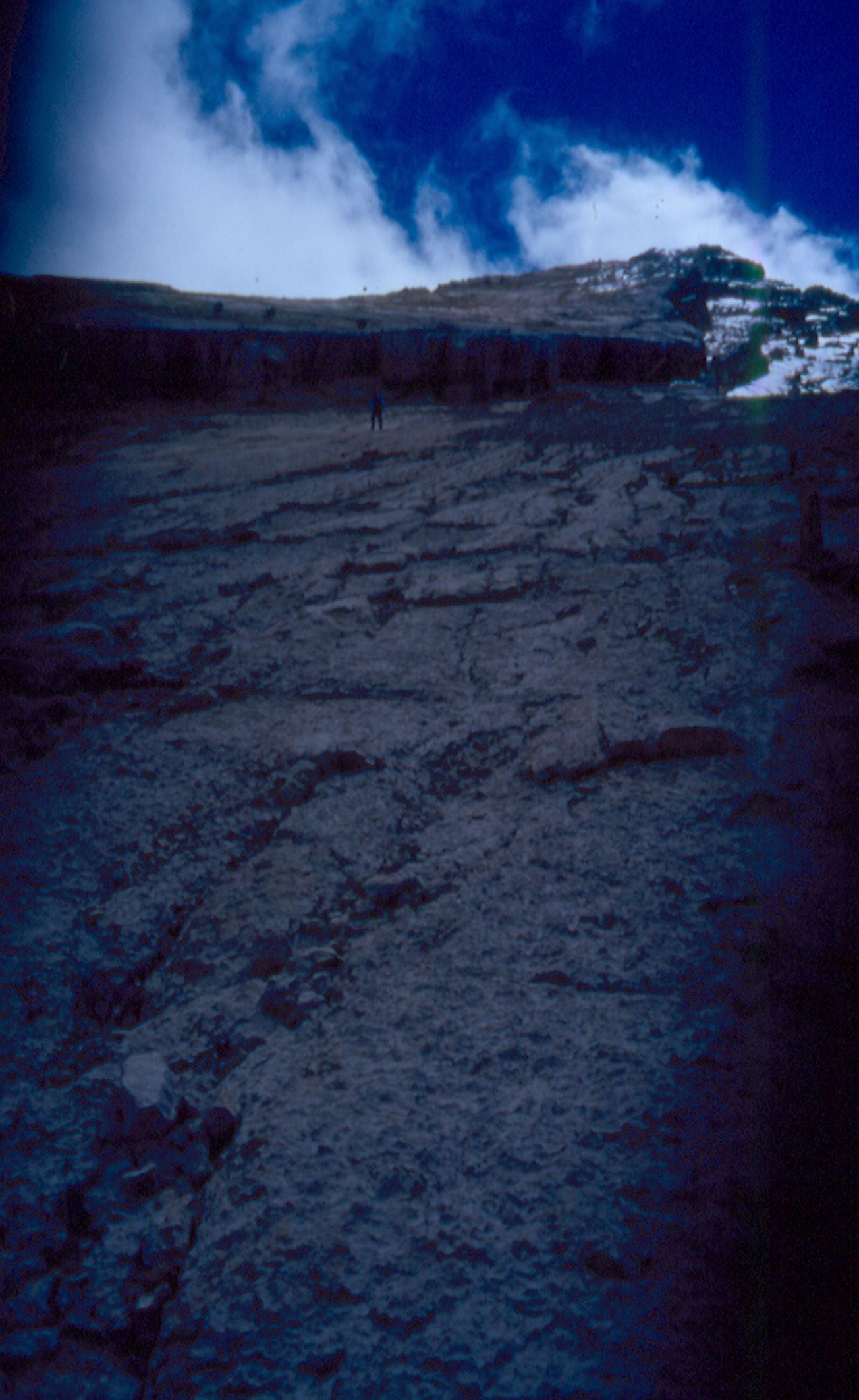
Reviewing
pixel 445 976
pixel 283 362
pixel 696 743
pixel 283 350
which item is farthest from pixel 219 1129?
pixel 283 350

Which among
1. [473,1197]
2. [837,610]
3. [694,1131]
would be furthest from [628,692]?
[473,1197]

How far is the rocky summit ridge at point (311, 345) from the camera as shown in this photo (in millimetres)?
6676

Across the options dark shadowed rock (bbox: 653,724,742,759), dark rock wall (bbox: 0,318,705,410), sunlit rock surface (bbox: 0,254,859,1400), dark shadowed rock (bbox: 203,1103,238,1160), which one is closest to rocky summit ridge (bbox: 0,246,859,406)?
dark rock wall (bbox: 0,318,705,410)

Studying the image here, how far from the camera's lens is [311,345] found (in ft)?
23.2

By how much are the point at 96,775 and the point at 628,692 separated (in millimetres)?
1384

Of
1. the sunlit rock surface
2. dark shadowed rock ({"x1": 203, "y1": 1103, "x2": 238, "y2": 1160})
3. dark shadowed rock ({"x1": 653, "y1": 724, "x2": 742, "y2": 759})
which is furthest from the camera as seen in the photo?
dark shadowed rock ({"x1": 653, "y1": 724, "x2": 742, "y2": 759})

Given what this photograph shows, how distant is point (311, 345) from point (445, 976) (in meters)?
7.24

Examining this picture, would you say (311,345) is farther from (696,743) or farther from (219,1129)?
(219,1129)

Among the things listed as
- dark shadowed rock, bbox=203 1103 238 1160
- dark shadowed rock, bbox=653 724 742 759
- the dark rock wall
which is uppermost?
the dark rock wall

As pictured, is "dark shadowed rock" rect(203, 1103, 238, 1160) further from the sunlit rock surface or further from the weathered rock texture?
the weathered rock texture

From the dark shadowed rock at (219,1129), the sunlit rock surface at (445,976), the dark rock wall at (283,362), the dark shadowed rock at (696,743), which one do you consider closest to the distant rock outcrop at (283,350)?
the dark rock wall at (283,362)

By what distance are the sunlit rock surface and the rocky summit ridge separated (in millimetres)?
5207

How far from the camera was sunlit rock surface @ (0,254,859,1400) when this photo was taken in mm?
834

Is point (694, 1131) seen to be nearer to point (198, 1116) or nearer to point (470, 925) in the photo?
point (470, 925)
